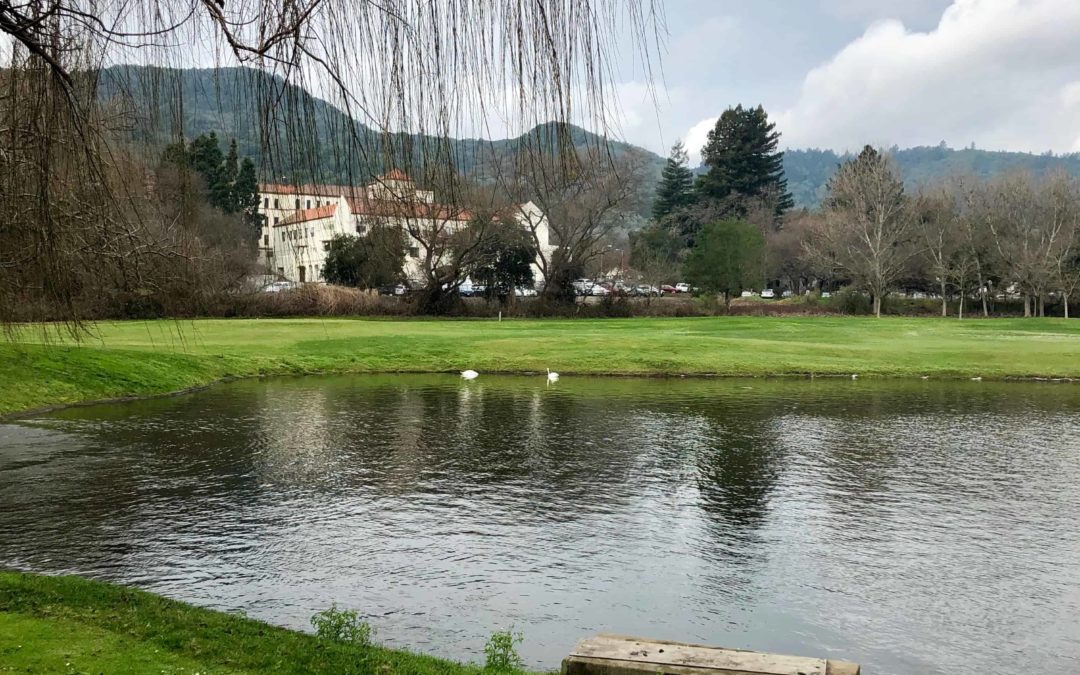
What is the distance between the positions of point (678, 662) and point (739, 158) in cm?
8647

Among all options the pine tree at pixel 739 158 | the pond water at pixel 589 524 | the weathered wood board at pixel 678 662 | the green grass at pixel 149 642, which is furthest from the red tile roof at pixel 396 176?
the pine tree at pixel 739 158

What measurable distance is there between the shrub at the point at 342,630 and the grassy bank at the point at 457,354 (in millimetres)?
15085

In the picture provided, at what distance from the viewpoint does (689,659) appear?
370 centimetres

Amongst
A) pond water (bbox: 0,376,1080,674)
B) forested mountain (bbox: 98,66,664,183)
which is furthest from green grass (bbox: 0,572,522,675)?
forested mountain (bbox: 98,66,664,183)

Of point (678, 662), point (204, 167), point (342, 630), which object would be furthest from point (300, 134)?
point (342, 630)

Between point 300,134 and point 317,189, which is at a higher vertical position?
point 300,134

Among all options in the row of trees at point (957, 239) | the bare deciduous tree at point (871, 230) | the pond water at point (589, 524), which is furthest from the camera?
the bare deciduous tree at point (871, 230)

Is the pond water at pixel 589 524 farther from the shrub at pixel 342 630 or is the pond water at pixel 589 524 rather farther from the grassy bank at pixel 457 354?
the grassy bank at pixel 457 354

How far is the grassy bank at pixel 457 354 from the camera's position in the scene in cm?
2109

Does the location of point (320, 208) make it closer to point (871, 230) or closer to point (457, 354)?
point (457, 354)

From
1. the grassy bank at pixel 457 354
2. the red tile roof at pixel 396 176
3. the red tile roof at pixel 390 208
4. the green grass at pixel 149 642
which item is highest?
the red tile roof at pixel 396 176

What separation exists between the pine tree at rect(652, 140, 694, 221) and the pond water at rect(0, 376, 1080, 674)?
74.6 meters

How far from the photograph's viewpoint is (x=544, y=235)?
72312mm

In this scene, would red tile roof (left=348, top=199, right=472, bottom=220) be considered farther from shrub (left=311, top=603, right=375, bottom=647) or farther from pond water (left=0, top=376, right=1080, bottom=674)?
pond water (left=0, top=376, right=1080, bottom=674)
